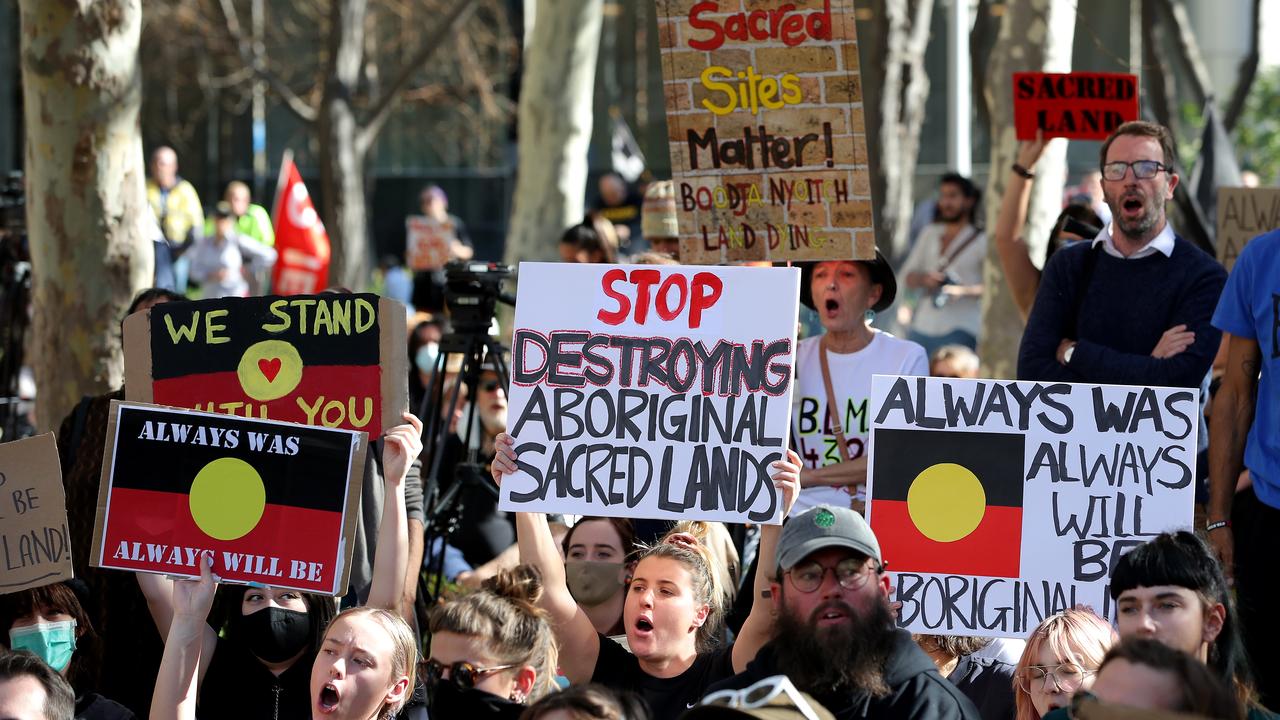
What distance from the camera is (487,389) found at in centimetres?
832

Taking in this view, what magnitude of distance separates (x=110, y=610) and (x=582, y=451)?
1.61 meters

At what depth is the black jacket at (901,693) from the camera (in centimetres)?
405

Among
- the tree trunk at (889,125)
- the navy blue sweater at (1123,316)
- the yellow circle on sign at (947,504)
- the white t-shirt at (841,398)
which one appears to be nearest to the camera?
the yellow circle on sign at (947,504)

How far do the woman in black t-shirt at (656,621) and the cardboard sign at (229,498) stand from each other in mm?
561

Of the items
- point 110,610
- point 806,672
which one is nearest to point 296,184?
point 110,610

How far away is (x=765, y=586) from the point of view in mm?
4953

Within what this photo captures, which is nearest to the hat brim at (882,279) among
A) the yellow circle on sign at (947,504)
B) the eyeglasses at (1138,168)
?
the eyeglasses at (1138,168)

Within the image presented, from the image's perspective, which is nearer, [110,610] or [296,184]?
[110,610]

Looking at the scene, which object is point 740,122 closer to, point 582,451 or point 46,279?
point 582,451

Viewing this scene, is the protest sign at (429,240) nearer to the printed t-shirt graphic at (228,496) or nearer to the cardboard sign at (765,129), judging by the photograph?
the cardboard sign at (765,129)

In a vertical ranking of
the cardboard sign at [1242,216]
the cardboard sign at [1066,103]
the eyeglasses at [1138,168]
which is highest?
the cardboard sign at [1066,103]

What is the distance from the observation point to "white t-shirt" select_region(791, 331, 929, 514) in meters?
6.32

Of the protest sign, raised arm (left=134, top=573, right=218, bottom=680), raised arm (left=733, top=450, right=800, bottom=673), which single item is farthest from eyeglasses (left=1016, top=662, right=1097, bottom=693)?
the protest sign

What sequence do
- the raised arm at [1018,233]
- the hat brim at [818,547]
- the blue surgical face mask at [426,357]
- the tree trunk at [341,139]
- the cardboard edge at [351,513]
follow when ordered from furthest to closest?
1. the tree trunk at [341,139]
2. the blue surgical face mask at [426,357]
3. the raised arm at [1018,233]
4. the cardboard edge at [351,513]
5. the hat brim at [818,547]
